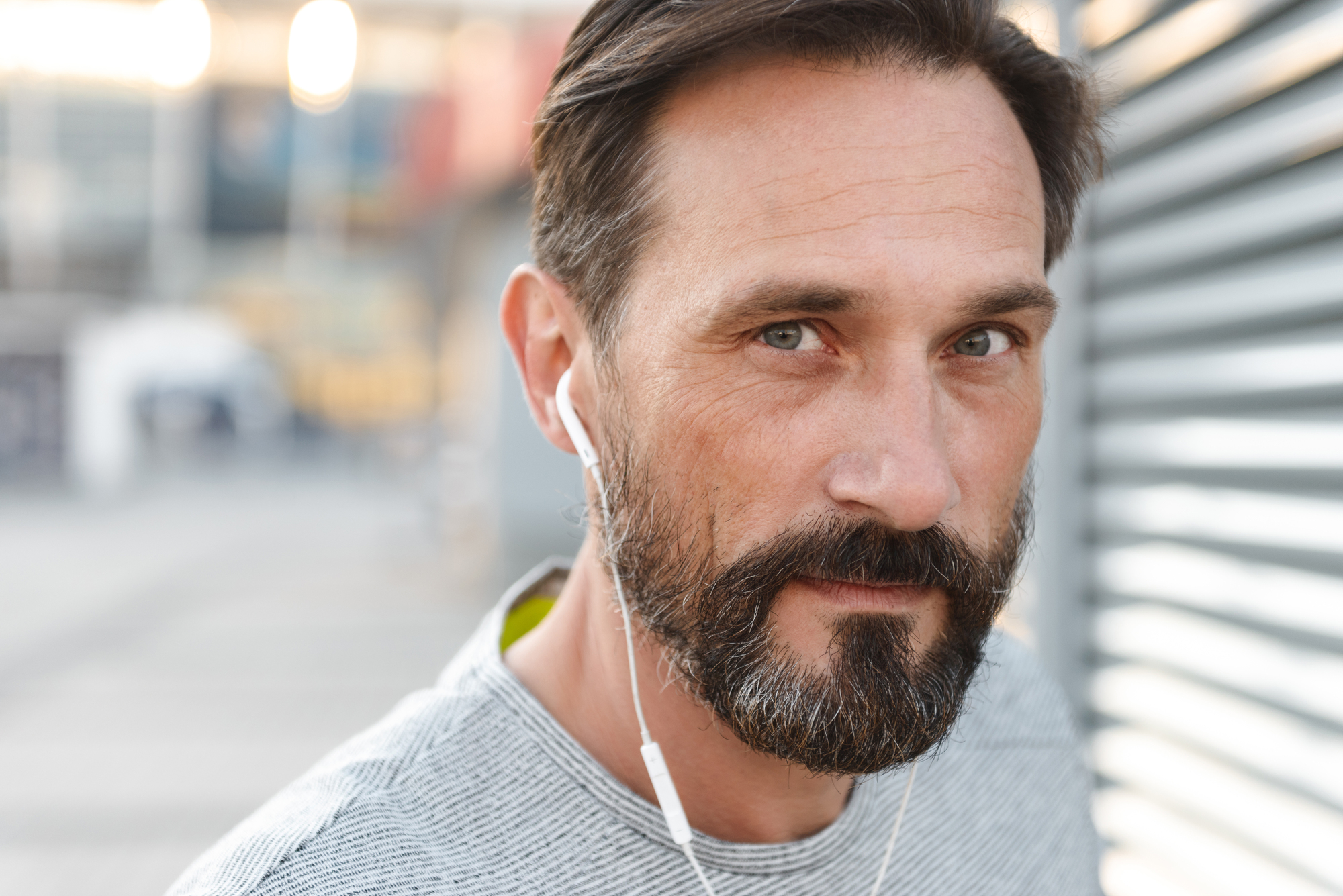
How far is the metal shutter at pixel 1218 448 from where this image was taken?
2.00 meters

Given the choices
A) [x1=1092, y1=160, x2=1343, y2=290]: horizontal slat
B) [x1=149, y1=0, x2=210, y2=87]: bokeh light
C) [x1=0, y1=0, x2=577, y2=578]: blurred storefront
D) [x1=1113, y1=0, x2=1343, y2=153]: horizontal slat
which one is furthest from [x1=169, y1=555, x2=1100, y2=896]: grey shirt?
[x1=0, y1=0, x2=577, y2=578]: blurred storefront

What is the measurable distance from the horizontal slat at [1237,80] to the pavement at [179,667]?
4288 millimetres

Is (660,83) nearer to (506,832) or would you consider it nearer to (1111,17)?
(506,832)

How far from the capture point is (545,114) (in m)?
1.55

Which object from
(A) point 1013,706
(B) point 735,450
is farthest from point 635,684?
(A) point 1013,706

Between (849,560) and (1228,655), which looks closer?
(849,560)

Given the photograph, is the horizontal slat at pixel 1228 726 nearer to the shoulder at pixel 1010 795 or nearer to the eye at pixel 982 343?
the shoulder at pixel 1010 795

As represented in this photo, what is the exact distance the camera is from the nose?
48.1 inches

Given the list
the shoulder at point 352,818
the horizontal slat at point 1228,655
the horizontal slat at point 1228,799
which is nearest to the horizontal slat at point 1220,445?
the horizontal slat at point 1228,655

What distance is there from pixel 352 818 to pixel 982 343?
942 mm

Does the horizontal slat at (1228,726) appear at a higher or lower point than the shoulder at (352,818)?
lower

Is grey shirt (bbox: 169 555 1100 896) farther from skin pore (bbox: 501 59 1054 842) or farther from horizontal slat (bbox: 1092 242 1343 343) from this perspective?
horizontal slat (bbox: 1092 242 1343 343)

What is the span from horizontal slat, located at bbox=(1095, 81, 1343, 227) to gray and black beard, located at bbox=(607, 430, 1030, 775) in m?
1.19

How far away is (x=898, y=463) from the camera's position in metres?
1.23
